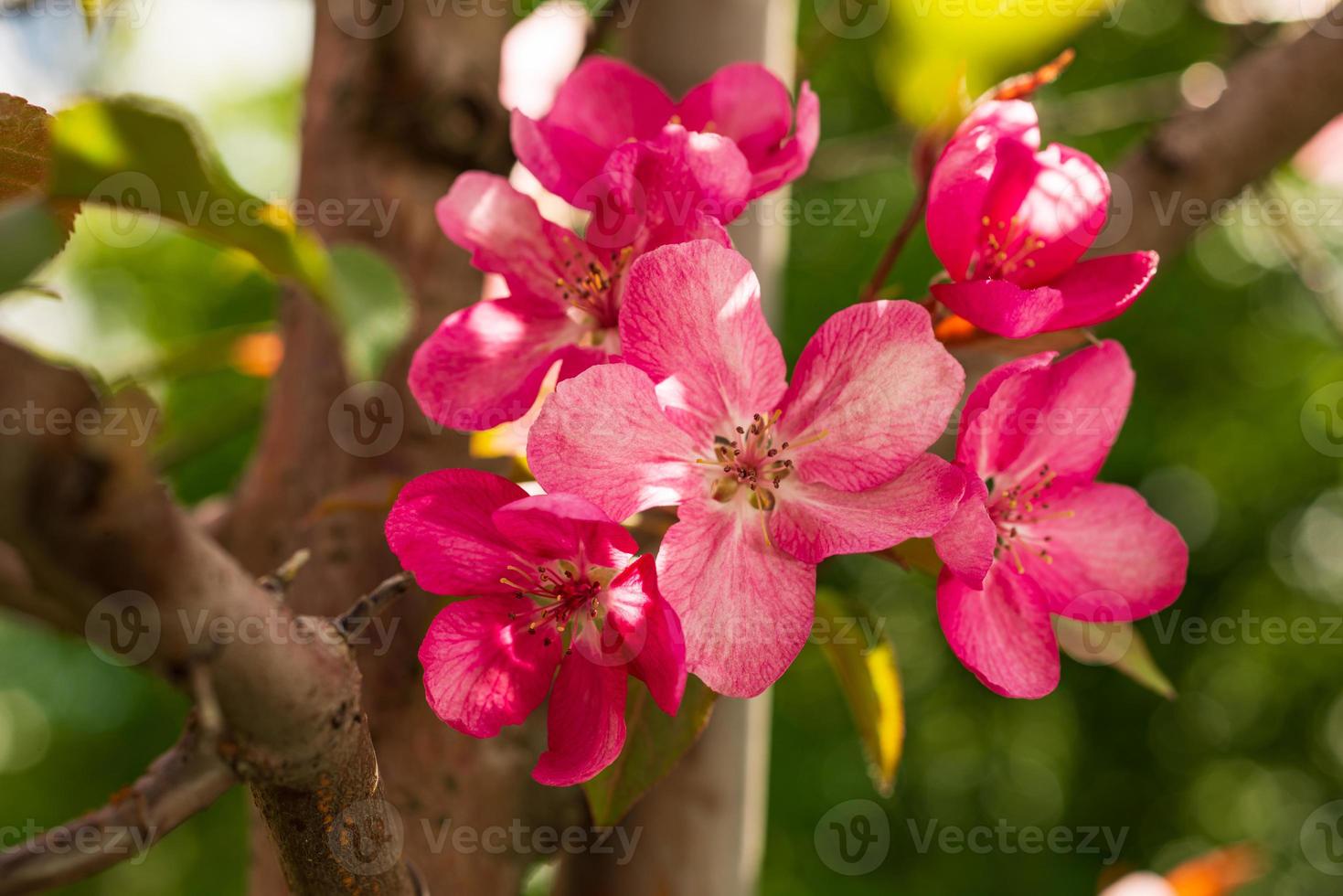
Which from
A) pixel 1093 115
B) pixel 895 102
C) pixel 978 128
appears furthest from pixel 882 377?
pixel 1093 115

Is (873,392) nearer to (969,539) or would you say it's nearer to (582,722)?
(969,539)

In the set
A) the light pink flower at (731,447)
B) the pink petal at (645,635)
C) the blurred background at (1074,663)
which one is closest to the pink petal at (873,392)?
the light pink flower at (731,447)

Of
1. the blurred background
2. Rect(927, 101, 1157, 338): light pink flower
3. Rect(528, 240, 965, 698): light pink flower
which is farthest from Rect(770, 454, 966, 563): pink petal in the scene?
the blurred background

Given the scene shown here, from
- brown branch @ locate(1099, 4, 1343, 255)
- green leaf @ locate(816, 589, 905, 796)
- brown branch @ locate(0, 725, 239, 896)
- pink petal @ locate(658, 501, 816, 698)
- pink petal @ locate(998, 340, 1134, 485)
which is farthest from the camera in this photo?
brown branch @ locate(1099, 4, 1343, 255)

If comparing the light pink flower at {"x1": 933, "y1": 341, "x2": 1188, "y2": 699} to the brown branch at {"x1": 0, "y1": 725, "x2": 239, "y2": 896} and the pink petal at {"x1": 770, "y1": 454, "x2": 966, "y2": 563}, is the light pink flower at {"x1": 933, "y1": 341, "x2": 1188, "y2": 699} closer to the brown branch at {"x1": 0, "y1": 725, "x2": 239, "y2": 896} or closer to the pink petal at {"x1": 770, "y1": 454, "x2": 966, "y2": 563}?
the pink petal at {"x1": 770, "y1": 454, "x2": 966, "y2": 563}

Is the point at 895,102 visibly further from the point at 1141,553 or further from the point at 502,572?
the point at 502,572

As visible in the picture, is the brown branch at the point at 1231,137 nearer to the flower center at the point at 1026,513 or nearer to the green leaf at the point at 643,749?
the flower center at the point at 1026,513
